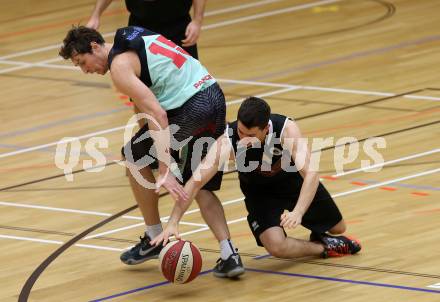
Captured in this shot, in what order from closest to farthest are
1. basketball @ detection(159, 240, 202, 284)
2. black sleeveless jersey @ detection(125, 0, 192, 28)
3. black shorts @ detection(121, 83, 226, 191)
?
basketball @ detection(159, 240, 202, 284)
black shorts @ detection(121, 83, 226, 191)
black sleeveless jersey @ detection(125, 0, 192, 28)

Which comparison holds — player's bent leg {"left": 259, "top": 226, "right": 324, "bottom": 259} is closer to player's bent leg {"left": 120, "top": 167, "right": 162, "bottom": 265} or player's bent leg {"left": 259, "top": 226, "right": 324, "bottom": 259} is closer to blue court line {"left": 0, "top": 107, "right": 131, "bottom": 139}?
player's bent leg {"left": 120, "top": 167, "right": 162, "bottom": 265}

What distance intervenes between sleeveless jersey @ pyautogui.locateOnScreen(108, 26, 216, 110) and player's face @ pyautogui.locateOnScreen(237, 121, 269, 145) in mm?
486

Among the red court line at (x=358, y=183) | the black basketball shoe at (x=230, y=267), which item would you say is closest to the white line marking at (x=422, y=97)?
the red court line at (x=358, y=183)

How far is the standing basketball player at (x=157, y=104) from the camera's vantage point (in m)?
6.92

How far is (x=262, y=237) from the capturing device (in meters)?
7.15

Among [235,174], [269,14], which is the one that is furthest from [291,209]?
[269,14]

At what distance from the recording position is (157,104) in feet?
22.5

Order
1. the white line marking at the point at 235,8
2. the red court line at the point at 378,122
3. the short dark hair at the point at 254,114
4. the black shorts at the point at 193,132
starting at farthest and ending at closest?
the white line marking at the point at 235,8 < the red court line at the point at 378,122 < the black shorts at the point at 193,132 < the short dark hair at the point at 254,114

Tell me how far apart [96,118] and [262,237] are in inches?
189

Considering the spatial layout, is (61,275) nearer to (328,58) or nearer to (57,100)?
(57,100)

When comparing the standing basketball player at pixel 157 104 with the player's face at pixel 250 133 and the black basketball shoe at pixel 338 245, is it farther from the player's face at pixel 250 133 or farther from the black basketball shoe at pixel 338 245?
the black basketball shoe at pixel 338 245

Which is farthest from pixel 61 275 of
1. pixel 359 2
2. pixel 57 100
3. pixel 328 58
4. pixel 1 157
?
pixel 359 2

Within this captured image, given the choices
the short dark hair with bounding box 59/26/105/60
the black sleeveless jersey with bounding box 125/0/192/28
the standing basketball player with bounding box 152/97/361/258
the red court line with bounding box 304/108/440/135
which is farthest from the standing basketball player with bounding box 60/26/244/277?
the red court line with bounding box 304/108/440/135

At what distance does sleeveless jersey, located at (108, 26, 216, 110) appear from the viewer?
7.05m
